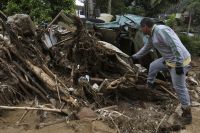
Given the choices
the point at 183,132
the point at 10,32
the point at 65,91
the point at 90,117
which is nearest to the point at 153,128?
the point at 183,132

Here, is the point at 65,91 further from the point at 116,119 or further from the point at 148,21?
the point at 148,21

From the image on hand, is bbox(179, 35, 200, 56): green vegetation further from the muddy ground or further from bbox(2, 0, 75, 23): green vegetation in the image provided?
the muddy ground

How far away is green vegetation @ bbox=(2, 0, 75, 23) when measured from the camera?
14.1 meters

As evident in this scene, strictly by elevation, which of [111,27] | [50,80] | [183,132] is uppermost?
[111,27]

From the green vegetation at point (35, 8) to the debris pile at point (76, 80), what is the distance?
510cm

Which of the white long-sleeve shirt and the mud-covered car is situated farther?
the mud-covered car

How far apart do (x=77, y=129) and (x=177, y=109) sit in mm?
2427

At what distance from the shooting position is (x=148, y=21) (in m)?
6.93

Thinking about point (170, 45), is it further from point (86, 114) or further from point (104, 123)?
point (86, 114)

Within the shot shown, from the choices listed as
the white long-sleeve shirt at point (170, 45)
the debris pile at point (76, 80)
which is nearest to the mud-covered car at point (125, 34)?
the debris pile at point (76, 80)

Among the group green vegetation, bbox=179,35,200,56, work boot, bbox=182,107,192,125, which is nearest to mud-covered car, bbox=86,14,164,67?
work boot, bbox=182,107,192,125

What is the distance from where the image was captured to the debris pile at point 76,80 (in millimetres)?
A: 6848

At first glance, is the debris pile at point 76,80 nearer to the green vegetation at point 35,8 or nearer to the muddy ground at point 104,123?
the muddy ground at point 104,123

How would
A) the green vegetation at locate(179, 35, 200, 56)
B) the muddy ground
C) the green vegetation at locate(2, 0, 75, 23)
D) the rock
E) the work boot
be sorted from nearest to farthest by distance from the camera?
the muddy ground
the rock
the work boot
the green vegetation at locate(2, 0, 75, 23)
the green vegetation at locate(179, 35, 200, 56)
